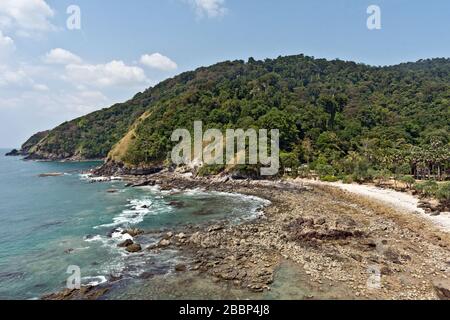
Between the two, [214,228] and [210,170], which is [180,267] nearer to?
[214,228]

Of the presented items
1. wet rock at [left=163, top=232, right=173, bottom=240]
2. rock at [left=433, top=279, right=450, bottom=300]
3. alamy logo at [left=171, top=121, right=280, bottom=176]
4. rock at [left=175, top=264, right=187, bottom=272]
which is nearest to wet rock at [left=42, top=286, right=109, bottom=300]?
rock at [left=175, top=264, right=187, bottom=272]

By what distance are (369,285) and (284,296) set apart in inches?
274

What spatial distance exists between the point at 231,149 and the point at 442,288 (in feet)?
215

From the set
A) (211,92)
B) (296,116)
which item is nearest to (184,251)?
(296,116)

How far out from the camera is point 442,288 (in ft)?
78.7

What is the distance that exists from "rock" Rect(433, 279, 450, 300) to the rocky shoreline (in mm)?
64

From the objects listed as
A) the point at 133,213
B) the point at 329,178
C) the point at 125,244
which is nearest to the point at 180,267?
the point at 125,244

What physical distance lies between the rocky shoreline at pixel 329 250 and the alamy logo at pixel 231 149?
98.1 feet

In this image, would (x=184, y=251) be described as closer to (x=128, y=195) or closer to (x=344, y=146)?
(x=128, y=195)

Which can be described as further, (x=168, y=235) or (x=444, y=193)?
(x=444, y=193)

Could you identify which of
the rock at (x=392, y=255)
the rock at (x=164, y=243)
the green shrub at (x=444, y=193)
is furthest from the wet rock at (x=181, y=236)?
the green shrub at (x=444, y=193)

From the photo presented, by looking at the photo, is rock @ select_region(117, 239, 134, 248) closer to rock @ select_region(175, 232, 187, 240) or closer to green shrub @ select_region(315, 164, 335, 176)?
rock @ select_region(175, 232, 187, 240)

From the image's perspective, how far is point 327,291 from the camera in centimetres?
2459

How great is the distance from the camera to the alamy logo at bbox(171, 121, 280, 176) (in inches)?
3238
